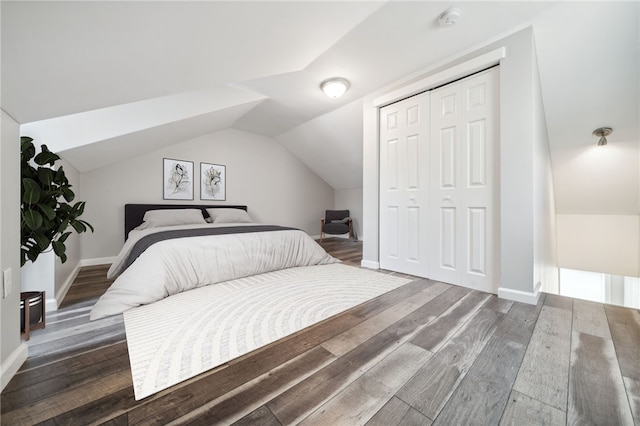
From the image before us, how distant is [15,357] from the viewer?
1116 millimetres

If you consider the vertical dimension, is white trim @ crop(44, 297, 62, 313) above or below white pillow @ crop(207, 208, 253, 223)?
below

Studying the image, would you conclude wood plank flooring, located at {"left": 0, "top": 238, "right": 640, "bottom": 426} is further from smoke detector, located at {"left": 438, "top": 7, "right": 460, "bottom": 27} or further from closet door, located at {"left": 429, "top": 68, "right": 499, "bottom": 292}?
smoke detector, located at {"left": 438, "top": 7, "right": 460, "bottom": 27}

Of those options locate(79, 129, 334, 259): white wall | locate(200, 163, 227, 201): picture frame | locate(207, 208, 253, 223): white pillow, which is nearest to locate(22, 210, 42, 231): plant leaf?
locate(79, 129, 334, 259): white wall

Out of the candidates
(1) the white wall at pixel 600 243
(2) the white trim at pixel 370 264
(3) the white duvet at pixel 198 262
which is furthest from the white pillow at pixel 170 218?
(1) the white wall at pixel 600 243

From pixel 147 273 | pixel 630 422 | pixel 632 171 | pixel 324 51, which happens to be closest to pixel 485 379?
pixel 630 422

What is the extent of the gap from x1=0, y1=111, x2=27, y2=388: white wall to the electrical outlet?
0.07 feet

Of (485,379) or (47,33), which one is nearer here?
(47,33)

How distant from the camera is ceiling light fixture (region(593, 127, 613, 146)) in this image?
2.46m

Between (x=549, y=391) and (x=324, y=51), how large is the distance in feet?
9.02

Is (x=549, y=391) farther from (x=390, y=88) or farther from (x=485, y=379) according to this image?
(x=390, y=88)

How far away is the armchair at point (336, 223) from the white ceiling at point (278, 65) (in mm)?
2296

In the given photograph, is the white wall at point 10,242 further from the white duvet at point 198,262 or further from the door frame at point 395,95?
the door frame at point 395,95

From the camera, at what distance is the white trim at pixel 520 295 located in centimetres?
193

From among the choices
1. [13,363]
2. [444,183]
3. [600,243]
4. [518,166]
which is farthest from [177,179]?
[600,243]
